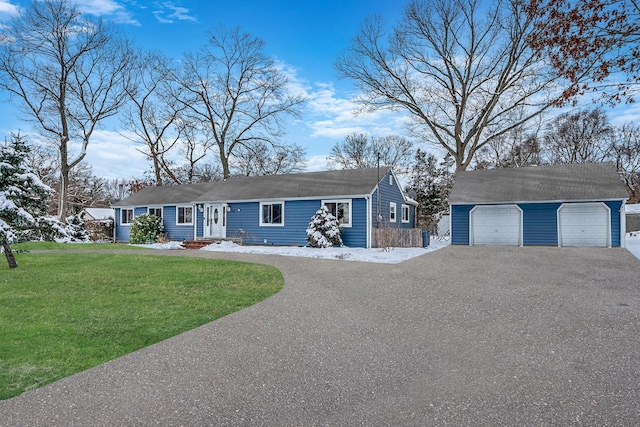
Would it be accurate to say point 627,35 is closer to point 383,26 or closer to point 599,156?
point 383,26

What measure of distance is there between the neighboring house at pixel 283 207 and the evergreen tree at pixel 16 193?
403 inches

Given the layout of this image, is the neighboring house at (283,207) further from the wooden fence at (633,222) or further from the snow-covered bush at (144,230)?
the wooden fence at (633,222)

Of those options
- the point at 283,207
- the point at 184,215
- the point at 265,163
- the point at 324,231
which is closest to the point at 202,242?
the point at 184,215

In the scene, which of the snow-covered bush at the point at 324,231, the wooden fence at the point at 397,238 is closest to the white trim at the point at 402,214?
the wooden fence at the point at 397,238

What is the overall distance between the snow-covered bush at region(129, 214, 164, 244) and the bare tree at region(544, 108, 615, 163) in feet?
103

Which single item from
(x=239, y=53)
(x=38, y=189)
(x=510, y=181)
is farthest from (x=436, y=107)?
(x=38, y=189)

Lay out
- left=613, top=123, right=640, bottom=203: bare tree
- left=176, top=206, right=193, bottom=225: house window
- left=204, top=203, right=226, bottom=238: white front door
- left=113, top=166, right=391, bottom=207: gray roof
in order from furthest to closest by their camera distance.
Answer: left=613, top=123, right=640, bottom=203: bare tree
left=176, top=206, right=193, bottom=225: house window
left=204, top=203, right=226, bottom=238: white front door
left=113, top=166, right=391, bottom=207: gray roof

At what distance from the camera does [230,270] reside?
10141 mm

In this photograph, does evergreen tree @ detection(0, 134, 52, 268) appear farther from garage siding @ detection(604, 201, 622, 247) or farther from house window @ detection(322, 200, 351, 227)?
garage siding @ detection(604, 201, 622, 247)

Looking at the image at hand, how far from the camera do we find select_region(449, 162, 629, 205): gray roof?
56.2 ft

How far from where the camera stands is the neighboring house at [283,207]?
17.8 m

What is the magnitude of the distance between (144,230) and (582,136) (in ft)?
117

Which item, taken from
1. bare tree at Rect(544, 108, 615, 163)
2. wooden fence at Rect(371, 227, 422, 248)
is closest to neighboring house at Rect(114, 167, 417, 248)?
wooden fence at Rect(371, 227, 422, 248)

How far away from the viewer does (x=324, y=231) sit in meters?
17.4
